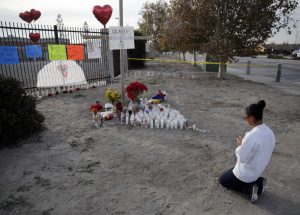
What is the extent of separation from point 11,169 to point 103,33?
9373 millimetres

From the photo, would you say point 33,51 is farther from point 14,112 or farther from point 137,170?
point 137,170

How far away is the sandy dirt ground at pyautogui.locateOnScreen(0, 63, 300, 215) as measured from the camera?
3227 millimetres

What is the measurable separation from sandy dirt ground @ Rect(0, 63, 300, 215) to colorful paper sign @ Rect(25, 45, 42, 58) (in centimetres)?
386

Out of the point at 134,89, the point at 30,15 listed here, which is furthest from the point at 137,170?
the point at 30,15

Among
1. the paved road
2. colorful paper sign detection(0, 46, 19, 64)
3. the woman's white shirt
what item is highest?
colorful paper sign detection(0, 46, 19, 64)

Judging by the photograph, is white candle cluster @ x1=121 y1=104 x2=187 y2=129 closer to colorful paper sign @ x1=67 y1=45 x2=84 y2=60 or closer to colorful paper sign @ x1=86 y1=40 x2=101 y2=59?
colorful paper sign @ x1=67 y1=45 x2=84 y2=60

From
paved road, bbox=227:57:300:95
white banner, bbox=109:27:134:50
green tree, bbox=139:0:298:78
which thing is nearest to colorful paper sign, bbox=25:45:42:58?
white banner, bbox=109:27:134:50

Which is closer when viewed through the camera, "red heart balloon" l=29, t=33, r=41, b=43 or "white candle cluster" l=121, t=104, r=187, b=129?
"white candle cluster" l=121, t=104, r=187, b=129

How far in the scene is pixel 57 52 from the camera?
10.1 metres

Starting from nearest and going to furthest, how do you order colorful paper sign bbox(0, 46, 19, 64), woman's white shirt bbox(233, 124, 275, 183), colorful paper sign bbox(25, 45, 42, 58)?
woman's white shirt bbox(233, 124, 275, 183)
colorful paper sign bbox(0, 46, 19, 64)
colorful paper sign bbox(25, 45, 42, 58)

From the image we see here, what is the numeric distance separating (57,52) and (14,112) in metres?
5.68

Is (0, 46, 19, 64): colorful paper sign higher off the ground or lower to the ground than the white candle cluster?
higher

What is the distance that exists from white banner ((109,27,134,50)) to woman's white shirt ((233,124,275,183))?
5.15m

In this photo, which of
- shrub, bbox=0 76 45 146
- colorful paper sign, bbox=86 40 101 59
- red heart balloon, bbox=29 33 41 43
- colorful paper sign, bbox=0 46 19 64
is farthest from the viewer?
colorful paper sign, bbox=86 40 101 59
